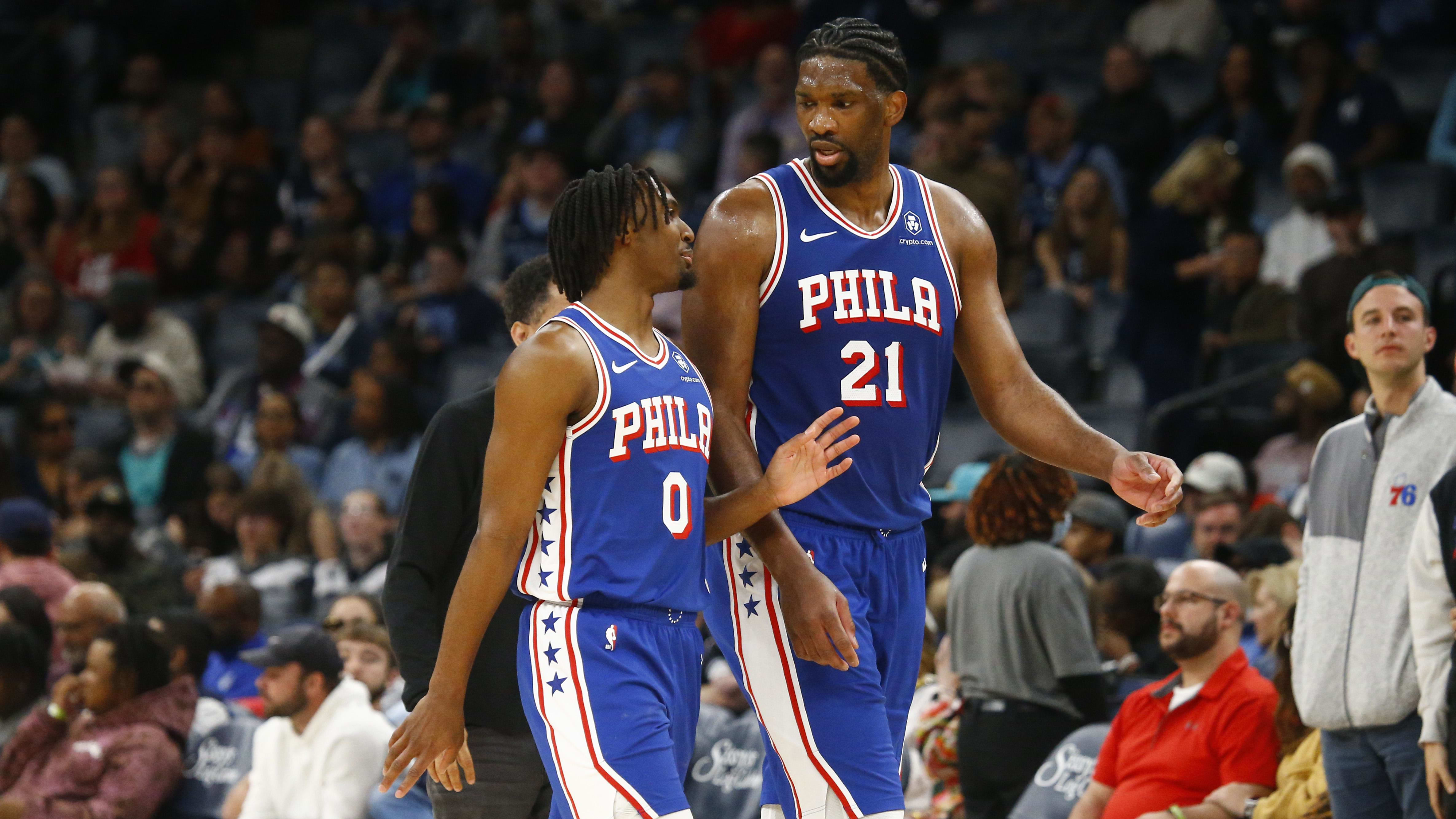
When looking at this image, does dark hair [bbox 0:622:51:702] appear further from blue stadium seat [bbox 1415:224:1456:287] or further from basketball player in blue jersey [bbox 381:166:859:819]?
blue stadium seat [bbox 1415:224:1456:287]

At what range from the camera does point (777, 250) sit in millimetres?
3760

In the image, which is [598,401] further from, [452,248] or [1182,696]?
[452,248]

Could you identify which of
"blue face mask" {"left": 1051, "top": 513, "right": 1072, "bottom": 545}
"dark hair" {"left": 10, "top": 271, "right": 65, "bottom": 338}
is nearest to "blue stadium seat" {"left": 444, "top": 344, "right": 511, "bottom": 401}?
"dark hair" {"left": 10, "top": 271, "right": 65, "bottom": 338}

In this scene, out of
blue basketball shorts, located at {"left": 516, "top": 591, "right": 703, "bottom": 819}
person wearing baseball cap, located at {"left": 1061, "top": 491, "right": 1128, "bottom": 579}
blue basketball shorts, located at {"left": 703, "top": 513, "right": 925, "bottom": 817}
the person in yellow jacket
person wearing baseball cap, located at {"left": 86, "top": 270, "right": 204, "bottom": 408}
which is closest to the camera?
blue basketball shorts, located at {"left": 516, "top": 591, "right": 703, "bottom": 819}

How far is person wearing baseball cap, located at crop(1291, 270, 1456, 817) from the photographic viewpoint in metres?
5.16

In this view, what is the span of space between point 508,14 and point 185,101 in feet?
10.7

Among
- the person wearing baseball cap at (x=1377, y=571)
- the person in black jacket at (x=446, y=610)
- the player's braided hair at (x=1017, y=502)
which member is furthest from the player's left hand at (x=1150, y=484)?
the player's braided hair at (x=1017, y=502)

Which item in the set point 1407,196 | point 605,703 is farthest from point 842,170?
point 1407,196

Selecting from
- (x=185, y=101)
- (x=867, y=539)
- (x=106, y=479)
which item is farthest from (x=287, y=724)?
(x=185, y=101)

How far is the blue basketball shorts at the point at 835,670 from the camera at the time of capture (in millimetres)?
3654

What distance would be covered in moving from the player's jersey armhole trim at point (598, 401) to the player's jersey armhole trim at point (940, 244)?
868 millimetres

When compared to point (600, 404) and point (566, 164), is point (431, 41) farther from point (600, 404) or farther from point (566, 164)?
point (600, 404)

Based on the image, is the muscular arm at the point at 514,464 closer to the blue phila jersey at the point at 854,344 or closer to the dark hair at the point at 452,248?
the blue phila jersey at the point at 854,344

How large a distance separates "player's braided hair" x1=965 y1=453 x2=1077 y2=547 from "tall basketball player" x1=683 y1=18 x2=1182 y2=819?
2455 millimetres
